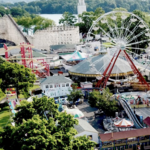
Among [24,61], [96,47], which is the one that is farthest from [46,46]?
[24,61]

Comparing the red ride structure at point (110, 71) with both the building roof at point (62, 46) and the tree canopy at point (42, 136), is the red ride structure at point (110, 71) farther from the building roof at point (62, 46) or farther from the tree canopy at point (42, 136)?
the building roof at point (62, 46)

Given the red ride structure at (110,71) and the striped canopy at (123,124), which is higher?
the red ride structure at (110,71)

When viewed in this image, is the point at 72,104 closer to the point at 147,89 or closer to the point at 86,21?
the point at 147,89

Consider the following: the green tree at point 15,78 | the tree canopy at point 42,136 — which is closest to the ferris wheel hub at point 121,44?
the green tree at point 15,78

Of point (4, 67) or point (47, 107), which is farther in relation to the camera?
point (4, 67)

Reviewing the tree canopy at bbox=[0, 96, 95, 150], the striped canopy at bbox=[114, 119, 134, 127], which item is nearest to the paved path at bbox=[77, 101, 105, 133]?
the striped canopy at bbox=[114, 119, 134, 127]

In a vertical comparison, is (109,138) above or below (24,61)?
below

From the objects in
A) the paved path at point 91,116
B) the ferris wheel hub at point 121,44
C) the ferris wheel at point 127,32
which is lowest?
the paved path at point 91,116
